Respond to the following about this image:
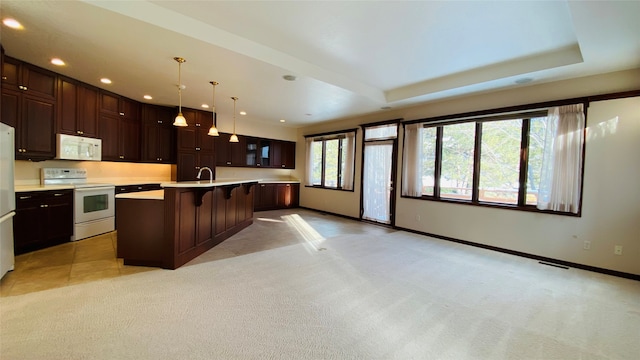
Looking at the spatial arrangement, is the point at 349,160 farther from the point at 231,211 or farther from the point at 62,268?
the point at 62,268

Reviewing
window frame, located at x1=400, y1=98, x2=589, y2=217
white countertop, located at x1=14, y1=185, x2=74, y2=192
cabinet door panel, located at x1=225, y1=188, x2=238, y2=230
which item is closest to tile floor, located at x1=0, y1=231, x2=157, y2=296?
white countertop, located at x1=14, y1=185, x2=74, y2=192

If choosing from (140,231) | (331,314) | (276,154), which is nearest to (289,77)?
(140,231)

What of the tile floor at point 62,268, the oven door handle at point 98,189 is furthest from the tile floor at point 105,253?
the oven door handle at point 98,189

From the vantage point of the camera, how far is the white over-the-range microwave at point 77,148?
3.94 m

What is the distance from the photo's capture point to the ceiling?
2.40m

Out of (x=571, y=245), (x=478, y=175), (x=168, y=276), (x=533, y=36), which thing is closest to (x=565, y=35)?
(x=533, y=36)

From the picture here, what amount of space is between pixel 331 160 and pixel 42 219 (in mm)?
5999

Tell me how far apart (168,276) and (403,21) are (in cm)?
394

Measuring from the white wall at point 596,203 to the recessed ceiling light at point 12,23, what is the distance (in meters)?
6.26

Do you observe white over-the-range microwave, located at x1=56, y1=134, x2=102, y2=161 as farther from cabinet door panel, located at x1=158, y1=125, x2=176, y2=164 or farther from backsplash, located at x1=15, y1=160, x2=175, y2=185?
cabinet door panel, located at x1=158, y1=125, x2=176, y2=164

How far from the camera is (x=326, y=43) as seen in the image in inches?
124

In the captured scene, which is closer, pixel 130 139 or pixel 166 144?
pixel 130 139

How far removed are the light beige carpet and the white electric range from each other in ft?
6.94

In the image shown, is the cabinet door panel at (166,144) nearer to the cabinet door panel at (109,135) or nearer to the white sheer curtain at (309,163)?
the cabinet door panel at (109,135)
